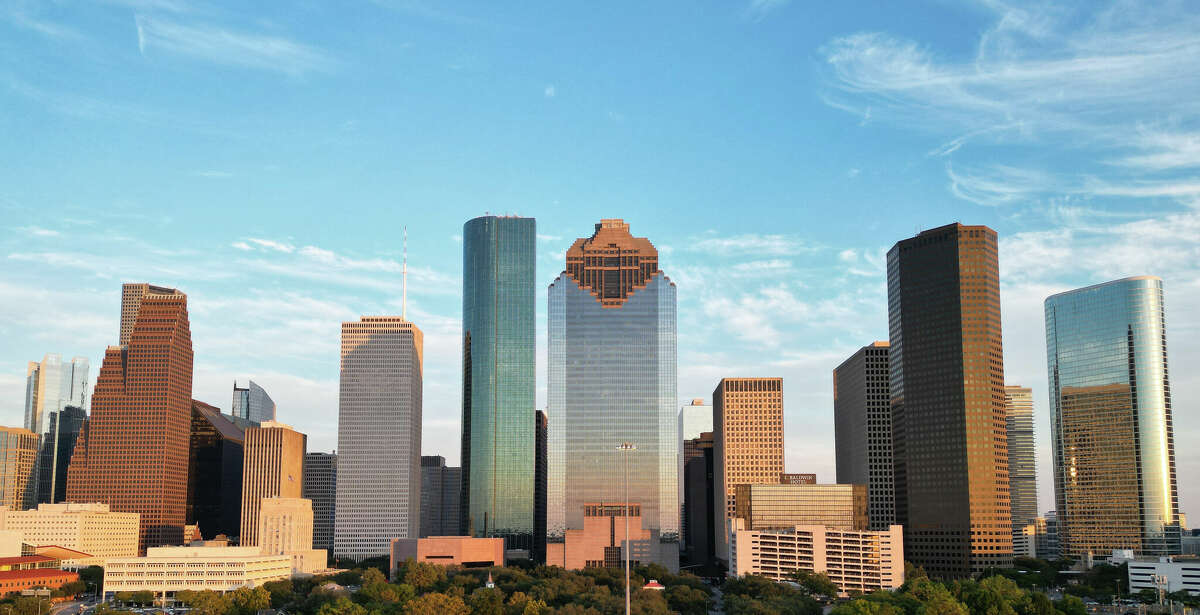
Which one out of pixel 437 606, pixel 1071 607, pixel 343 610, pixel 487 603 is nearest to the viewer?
pixel 1071 607

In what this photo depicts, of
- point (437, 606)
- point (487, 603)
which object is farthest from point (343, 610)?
point (487, 603)

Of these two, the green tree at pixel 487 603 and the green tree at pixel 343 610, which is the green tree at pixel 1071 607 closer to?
the green tree at pixel 487 603

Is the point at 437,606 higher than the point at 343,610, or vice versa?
the point at 437,606

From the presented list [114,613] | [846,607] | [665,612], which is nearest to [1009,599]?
[846,607]

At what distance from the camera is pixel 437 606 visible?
18288 cm

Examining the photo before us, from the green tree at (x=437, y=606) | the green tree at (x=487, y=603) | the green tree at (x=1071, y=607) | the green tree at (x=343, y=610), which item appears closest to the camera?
the green tree at (x=1071, y=607)

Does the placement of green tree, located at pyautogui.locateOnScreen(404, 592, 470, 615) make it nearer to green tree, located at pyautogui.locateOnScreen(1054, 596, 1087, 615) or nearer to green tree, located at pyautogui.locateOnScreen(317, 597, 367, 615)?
green tree, located at pyautogui.locateOnScreen(317, 597, 367, 615)

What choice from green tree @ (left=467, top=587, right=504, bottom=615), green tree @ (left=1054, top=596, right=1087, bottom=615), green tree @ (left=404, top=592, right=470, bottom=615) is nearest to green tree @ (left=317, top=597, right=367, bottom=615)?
green tree @ (left=404, top=592, right=470, bottom=615)

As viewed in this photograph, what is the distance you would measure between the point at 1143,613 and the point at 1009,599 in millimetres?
35522

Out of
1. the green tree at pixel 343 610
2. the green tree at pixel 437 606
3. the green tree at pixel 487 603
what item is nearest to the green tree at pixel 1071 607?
the green tree at pixel 487 603

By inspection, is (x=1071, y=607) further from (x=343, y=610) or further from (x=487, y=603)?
(x=343, y=610)

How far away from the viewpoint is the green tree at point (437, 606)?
7062 inches

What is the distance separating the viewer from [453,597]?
626 feet

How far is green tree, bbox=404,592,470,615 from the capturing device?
179 m
